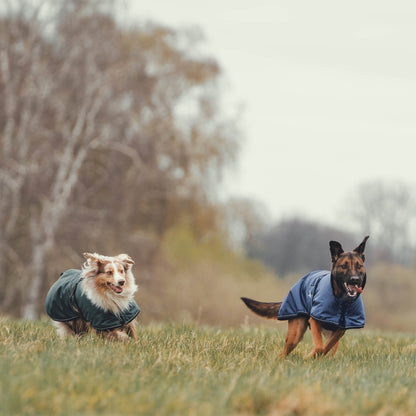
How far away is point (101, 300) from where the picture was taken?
268 inches

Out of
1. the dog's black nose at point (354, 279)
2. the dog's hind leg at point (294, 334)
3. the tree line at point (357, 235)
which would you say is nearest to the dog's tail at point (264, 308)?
the dog's hind leg at point (294, 334)

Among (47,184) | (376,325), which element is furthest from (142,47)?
(376,325)

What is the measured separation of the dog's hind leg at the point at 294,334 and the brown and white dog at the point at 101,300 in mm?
1739

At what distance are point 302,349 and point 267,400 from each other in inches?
131

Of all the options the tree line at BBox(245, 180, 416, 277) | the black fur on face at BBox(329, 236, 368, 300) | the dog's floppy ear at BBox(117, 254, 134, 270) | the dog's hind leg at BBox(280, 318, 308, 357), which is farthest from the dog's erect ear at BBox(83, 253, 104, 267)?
the tree line at BBox(245, 180, 416, 277)

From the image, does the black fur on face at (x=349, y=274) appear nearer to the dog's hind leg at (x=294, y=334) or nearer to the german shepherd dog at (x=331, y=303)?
the german shepherd dog at (x=331, y=303)

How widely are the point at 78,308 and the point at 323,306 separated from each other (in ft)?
9.16

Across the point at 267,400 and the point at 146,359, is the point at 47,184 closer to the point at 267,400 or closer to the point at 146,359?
the point at 146,359

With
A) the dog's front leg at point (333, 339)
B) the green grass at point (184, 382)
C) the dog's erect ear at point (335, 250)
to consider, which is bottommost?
the green grass at point (184, 382)

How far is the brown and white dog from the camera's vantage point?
6.80 meters

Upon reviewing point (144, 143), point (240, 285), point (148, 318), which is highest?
point (144, 143)

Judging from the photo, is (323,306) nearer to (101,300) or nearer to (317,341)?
(317,341)

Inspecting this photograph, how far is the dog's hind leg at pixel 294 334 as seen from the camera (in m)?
6.86

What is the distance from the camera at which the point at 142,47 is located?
24.3 metres
